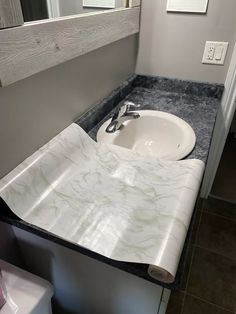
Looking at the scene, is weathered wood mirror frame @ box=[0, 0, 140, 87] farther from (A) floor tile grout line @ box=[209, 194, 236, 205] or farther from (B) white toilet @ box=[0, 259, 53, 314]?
(A) floor tile grout line @ box=[209, 194, 236, 205]

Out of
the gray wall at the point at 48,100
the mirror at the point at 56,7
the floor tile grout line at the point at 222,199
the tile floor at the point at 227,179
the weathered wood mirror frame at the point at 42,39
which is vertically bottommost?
the floor tile grout line at the point at 222,199

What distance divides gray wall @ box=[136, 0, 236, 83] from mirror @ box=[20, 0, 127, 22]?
387mm

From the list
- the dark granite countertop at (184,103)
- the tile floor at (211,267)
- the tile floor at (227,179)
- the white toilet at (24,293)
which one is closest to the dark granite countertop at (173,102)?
the dark granite countertop at (184,103)

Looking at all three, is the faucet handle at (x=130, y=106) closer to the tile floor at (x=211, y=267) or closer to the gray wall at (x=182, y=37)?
the gray wall at (x=182, y=37)

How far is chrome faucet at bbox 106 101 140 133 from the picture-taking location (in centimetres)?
103

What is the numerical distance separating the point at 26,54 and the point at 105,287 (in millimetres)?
695

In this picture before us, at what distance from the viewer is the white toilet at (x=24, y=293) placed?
24.4 inches

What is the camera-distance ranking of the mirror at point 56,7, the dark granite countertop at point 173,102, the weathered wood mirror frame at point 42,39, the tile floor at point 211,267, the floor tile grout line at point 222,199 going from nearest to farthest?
the weathered wood mirror frame at point 42,39
the mirror at point 56,7
the dark granite countertop at point 173,102
the tile floor at point 211,267
the floor tile grout line at point 222,199

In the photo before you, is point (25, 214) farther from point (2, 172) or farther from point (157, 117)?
point (157, 117)

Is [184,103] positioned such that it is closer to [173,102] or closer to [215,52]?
[173,102]

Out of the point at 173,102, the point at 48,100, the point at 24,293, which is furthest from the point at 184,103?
the point at 24,293

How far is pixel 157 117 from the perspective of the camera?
3.94 feet

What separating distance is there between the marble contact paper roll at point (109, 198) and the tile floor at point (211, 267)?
871mm

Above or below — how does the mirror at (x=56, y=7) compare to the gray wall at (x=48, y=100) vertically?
above
